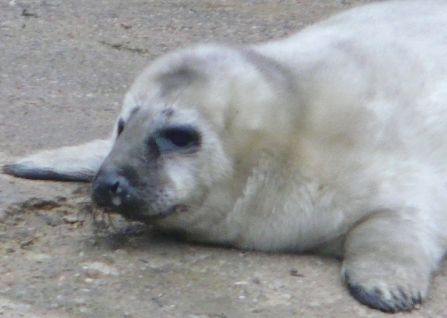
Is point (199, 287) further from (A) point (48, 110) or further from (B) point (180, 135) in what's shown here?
(A) point (48, 110)

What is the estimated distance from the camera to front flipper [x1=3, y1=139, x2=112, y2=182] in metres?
5.06

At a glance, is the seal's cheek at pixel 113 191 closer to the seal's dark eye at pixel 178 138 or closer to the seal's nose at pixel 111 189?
the seal's nose at pixel 111 189

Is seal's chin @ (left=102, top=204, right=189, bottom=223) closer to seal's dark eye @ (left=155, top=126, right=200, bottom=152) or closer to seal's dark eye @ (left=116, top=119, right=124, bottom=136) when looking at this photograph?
seal's dark eye @ (left=155, top=126, right=200, bottom=152)

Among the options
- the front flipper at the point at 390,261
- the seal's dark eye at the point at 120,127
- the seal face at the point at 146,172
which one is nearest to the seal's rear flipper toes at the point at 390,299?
the front flipper at the point at 390,261

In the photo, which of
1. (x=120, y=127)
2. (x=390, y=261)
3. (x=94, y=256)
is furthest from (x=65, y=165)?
(x=390, y=261)

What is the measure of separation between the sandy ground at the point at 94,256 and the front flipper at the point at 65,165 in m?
0.05

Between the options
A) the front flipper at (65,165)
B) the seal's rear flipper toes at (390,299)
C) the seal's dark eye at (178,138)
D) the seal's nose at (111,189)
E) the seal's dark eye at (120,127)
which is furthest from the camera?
the front flipper at (65,165)

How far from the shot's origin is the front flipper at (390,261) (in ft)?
13.5

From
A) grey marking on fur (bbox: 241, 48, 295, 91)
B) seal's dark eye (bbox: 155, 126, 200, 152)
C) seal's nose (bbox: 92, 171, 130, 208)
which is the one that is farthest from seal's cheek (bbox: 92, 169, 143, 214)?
grey marking on fur (bbox: 241, 48, 295, 91)

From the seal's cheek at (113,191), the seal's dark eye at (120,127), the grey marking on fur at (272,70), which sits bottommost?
the seal's cheek at (113,191)

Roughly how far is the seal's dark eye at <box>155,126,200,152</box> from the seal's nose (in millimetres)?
193

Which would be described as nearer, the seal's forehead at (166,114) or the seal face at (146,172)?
the seal face at (146,172)

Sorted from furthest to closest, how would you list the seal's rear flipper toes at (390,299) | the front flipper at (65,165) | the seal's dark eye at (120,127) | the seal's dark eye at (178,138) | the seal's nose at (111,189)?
the front flipper at (65,165)
the seal's dark eye at (120,127)
the seal's dark eye at (178,138)
the seal's nose at (111,189)
the seal's rear flipper toes at (390,299)

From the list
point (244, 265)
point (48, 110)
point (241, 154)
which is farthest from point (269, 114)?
point (48, 110)
